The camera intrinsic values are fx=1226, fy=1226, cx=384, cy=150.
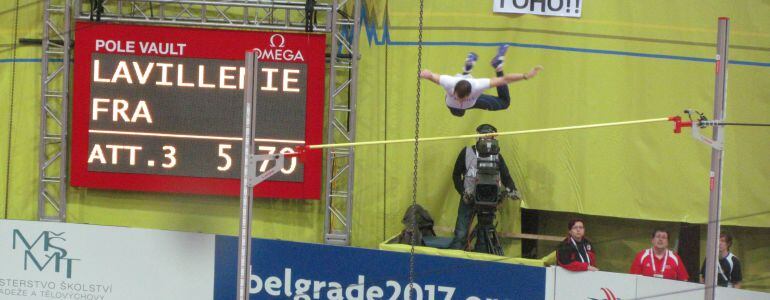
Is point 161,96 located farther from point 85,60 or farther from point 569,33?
point 569,33

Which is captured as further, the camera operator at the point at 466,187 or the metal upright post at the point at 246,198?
the camera operator at the point at 466,187

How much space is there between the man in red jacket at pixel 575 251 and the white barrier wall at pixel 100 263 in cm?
329

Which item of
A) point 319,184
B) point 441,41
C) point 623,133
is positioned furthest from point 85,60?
point 623,133

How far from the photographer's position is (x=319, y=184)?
1177 cm

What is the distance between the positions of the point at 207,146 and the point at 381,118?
1.71m

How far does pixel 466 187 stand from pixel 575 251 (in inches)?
48.1

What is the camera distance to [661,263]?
10.7 m

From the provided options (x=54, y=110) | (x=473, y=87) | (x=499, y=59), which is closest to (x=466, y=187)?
(x=473, y=87)

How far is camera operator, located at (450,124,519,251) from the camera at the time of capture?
11.4 m

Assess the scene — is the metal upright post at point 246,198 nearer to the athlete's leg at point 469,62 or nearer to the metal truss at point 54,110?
the athlete's leg at point 469,62

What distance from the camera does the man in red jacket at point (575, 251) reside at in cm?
1066

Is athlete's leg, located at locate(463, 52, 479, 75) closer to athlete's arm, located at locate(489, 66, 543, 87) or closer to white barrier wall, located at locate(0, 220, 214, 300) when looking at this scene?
athlete's arm, located at locate(489, 66, 543, 87)

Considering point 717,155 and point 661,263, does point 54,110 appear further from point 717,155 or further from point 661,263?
point 717,155

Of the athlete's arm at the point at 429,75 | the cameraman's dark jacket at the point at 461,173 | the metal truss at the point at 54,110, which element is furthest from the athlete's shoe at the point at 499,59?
the metal truss at the point at 54,110
